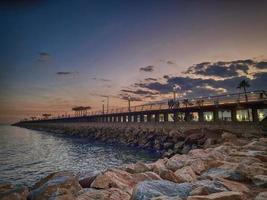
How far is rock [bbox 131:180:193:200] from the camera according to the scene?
442 centimetres

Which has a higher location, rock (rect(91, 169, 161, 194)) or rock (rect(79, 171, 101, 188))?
rock (rect(91, 169, 161, 194))

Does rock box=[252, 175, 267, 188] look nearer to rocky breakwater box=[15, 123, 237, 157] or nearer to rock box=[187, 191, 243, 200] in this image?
rock box=[187, 191, 243, 200]

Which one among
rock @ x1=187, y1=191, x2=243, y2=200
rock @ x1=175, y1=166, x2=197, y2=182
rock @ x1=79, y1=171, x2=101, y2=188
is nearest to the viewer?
rock @ x1=187, y1=191, x2=243, y2=200

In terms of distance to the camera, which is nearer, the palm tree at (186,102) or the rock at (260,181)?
the rock at (260,181)

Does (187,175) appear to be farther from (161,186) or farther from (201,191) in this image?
(201,191)

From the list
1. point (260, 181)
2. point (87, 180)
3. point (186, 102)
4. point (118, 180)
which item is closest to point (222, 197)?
point (260, 181)

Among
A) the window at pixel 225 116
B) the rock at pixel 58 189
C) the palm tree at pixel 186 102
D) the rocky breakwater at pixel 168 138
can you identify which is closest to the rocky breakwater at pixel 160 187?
the rock at pixel 58 189

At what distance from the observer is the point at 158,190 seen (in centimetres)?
469

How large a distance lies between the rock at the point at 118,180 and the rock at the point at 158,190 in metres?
0.84

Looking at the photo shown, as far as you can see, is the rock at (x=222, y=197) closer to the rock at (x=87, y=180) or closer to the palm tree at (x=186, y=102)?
the rock at (x=87, y=180)

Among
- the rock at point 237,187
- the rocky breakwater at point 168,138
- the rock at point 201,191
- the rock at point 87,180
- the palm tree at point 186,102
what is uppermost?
the palm tree at point 186,102

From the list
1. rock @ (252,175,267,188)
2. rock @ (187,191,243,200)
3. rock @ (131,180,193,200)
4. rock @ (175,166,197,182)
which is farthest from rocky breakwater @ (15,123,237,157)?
rock @ (187,191,243,200)

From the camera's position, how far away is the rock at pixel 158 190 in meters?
4.42

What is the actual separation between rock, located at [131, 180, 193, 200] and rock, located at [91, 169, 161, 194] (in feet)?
2.75
